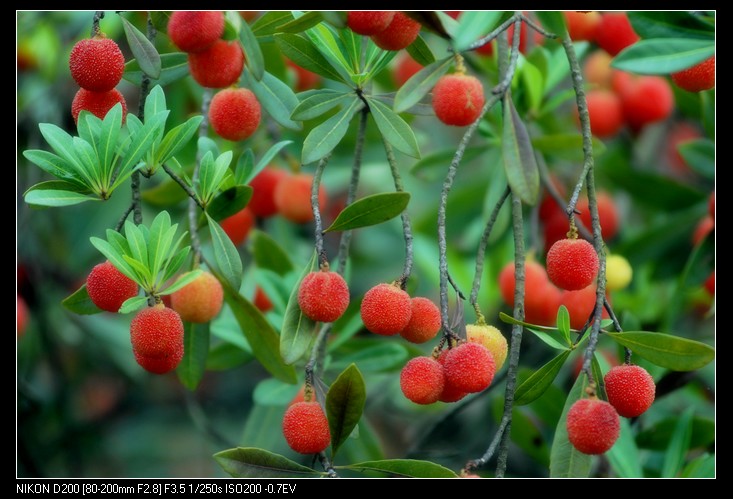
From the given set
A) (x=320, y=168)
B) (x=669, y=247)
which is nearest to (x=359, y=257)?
(x=669, y=247)

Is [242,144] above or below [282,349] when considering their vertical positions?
above

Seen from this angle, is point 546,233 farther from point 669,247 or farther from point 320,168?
point 320,168

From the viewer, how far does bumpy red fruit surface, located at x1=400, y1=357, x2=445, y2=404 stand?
2.69 feet

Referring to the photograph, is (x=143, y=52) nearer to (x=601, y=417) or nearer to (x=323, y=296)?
(x=323, y=296)

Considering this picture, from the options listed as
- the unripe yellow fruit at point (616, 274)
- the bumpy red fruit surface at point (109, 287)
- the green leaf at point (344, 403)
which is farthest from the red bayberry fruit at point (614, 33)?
the bumpy red fruit surface at point (109, 287)

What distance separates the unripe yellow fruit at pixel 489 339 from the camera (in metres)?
0.88

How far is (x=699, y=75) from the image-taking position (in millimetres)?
941

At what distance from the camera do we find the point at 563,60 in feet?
4.92

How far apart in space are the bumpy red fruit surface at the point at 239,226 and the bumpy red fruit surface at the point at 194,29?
54 cm

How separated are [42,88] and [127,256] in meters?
1.16

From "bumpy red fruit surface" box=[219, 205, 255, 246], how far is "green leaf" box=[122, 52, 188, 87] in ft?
1.14

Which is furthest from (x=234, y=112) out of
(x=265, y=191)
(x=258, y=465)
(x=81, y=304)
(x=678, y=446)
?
Result: (x=678, y=446)

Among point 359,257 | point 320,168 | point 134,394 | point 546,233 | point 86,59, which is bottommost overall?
point 134,394

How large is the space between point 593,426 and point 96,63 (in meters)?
0.59
